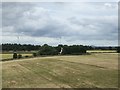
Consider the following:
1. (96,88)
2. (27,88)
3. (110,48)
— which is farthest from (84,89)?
(110,48)

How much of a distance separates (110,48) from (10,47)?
2785 inches

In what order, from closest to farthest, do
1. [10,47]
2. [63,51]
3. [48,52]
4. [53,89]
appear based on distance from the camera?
[53,89] < [48,52] < [63,51] < [10,47]

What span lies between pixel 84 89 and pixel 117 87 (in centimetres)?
243

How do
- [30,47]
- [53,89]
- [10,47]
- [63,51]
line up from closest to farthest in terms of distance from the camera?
[53,89], [63,51], [10,47], [30,47]

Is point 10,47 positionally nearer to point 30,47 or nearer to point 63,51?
point 30,47

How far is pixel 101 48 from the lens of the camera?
199250 millimetres

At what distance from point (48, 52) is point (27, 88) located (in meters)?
90.4

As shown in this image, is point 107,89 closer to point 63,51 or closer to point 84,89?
point 84,89

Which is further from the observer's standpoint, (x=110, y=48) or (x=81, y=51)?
(x=110, y=48)

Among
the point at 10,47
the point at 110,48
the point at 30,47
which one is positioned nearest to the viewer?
the point at 10,47

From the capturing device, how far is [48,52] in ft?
363

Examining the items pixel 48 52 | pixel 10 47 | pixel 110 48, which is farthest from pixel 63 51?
pixel 110 48

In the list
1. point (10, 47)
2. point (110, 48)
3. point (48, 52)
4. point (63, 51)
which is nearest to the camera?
point (48, 52)

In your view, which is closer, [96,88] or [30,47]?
[96,88]
